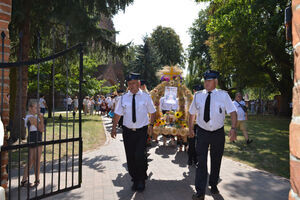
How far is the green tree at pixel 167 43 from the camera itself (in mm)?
48188

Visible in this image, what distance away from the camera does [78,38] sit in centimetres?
872

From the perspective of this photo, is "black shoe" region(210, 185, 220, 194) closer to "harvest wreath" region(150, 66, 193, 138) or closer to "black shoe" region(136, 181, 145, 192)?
"black shoe" region(136, 181, 145, 192)

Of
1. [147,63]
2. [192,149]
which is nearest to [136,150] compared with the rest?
[192,149]

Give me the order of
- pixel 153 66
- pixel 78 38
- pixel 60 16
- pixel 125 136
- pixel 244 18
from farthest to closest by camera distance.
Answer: pixel 153 66 < pixel 244 18 < pixel 78 38 < pixel 60 16 < pixel 125 136

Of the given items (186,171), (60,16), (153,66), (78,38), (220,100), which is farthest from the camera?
(153,66)

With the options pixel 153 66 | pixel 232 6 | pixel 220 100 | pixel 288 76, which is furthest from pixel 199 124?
pixel 153 66

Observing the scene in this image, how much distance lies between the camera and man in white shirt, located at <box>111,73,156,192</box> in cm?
480

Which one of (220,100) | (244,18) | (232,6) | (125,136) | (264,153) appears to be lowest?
(264,153)

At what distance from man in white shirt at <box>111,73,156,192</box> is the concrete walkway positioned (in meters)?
0.33

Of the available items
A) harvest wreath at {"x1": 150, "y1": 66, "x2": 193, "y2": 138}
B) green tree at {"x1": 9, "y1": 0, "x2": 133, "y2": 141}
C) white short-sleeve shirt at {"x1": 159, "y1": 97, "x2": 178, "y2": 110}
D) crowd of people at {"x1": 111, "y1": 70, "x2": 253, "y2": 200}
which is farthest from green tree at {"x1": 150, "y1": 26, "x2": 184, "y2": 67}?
crowd of people at {"x1": 111, "y1": 70, "x2": 253, "y2": 200}

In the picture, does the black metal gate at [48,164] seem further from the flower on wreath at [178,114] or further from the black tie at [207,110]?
the flower on wreath at [178,114]

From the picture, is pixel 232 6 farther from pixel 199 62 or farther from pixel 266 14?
pixel 199 62

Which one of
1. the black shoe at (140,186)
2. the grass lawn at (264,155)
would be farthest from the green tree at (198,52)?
the black shoe at (140,186)

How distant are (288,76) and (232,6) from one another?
13362 millimetres
